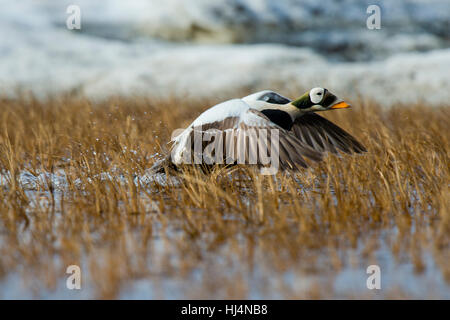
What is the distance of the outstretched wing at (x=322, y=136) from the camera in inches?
183

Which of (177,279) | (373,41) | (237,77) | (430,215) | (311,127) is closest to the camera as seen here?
(177,279)

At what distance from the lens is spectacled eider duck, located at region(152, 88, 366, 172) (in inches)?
140

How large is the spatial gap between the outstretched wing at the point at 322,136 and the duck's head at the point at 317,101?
399mm

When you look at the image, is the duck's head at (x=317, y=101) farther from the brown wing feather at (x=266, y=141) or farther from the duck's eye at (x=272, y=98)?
the brown wing feather at (x=266, y=141)

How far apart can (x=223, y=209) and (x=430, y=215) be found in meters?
1.37

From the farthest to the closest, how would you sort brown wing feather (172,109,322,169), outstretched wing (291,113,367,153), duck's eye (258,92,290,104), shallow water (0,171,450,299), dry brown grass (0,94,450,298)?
1. outstretched wing (291,113,367,153)
2. duck's eye (258,92,290,104)
3. brown wing feather (172,109,322,169)
4. dry brown grass (0,94,450,298)
5. shallow water (0,171,450,299)

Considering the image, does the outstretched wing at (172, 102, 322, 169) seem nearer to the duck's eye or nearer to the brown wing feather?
the brown wing feather

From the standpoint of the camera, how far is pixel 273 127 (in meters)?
3.63

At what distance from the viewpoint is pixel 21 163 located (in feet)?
16.5

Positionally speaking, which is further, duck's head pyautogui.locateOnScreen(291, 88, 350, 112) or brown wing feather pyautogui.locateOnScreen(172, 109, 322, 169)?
duck's head pyautogui.locateOnScreen(291, 88, 350, 112)

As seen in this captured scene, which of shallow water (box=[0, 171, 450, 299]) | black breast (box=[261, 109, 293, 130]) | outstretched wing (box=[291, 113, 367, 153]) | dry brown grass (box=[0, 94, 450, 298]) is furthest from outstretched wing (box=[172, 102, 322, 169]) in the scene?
outstretched wing (box=[291, 113, 367, 153])

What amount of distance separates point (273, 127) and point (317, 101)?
32.6 inches

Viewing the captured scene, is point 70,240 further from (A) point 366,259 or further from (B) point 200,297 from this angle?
(A) point 366,259
